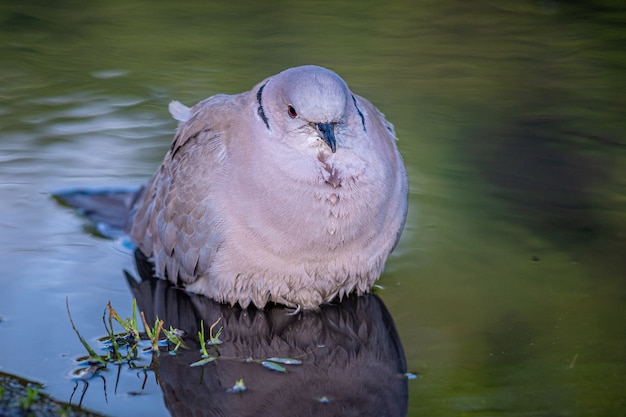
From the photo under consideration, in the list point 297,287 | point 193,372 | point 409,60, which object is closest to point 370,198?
point 297,287

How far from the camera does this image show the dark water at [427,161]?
477 cm

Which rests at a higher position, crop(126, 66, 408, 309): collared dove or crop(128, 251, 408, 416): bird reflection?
crop(126, 66, 408, 309): collared dove

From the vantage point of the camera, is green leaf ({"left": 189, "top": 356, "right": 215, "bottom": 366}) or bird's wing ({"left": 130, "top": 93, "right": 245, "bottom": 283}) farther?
bird's wing ({"left": 130, "top": 93, "right": 245, "bottom": 283})

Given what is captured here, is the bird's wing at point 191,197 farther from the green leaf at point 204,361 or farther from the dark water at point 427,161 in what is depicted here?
the green leaf at point 204,361

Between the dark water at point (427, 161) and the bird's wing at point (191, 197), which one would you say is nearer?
the dark water at point (427, 161)

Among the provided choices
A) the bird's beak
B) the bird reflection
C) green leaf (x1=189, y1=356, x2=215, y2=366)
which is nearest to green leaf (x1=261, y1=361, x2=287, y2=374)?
the bird reflection

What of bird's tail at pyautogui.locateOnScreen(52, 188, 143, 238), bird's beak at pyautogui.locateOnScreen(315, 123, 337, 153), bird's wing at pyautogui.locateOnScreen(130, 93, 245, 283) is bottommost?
bird's tail at pyautogui.locateOnScreen(52, 188, 143, 238)

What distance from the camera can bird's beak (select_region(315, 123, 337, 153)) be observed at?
15.7 feet

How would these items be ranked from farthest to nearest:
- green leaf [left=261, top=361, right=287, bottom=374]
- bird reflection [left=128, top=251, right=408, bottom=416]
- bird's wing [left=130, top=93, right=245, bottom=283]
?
bird's wing [left=130, top=93, right=245, bottom=283], green leaf [left=261, top=361, right=287, bottom=374], bird reflection [left=128, top=251, right=408, bottom=416]

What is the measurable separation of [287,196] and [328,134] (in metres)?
0.41

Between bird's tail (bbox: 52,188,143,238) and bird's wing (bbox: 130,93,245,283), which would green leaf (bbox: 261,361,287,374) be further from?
bird's tail (bbox: 52,188,143,238)

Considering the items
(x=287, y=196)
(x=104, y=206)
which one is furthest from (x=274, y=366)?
(x=104, y=206)

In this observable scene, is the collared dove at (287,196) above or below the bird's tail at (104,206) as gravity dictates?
above

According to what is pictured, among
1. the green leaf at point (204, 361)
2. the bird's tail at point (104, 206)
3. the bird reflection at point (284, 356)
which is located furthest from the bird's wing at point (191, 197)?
the green leaf at point (204, 361)
